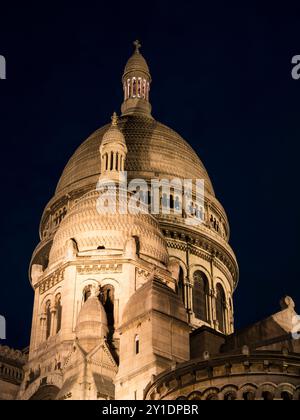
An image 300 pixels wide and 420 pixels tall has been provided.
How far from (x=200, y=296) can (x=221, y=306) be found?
7.83ft

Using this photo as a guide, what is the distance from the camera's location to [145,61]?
267 ft

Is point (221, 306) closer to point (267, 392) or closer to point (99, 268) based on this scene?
point (99, 268)

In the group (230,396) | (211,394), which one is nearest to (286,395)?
(230,396)

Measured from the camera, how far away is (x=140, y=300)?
44.8 meters

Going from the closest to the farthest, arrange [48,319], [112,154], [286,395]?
1. [286,395]
2. [48,319]
3. [112,154]

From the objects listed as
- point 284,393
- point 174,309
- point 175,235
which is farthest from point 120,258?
point 284,393

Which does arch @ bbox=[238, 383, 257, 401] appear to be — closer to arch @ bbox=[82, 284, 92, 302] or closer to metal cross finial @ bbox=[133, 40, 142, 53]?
arch @ bbox=[82, 284, 92, 302]

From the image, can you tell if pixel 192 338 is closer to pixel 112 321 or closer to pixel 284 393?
pixel 112 321

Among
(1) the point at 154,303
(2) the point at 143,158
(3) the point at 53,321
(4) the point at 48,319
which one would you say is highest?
(2) the point at 143,158

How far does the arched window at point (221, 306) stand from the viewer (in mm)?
64062

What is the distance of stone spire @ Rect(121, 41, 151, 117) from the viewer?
249 ft

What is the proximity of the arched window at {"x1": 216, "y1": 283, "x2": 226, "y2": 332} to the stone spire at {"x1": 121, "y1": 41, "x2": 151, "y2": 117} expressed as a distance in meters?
17.2

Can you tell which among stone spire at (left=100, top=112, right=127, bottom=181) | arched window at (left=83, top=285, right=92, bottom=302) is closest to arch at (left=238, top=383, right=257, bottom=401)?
arched window at (left=83, top=285, right=92, bottom=302)

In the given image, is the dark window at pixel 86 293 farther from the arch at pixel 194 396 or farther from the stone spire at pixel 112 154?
the arch at pixel 194 396
